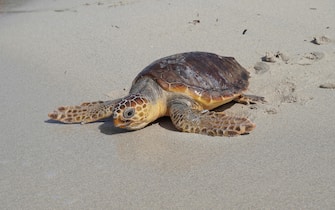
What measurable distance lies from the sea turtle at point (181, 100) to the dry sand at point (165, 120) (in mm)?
86

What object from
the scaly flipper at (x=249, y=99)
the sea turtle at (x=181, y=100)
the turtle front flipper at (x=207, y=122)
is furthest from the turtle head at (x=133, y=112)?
the scaly flipper at (x=249, y=99)

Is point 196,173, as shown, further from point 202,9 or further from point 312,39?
point 202,9

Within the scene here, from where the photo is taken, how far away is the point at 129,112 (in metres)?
2.84

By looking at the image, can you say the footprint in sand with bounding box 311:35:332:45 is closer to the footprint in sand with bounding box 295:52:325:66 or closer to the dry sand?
the dry sand

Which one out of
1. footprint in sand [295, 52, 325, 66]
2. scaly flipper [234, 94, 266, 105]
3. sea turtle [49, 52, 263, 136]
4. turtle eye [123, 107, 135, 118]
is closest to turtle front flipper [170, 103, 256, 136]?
sea turtle [49, 52, 263, 136]

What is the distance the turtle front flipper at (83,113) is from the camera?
3.10 m

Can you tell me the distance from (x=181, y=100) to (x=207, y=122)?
1.17 ft

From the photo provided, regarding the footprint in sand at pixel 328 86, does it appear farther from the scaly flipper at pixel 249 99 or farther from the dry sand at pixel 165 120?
the scaly flipper at pixel 249 99

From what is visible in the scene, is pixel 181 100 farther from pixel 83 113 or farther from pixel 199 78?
pixel 83 113

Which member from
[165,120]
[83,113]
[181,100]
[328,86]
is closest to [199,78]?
[181,100]

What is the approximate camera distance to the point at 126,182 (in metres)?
2.33

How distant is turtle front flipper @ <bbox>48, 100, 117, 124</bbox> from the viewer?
3.10m

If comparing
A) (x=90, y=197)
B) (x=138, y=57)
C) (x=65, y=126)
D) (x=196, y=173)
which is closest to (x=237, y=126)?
(x=196, y=173)

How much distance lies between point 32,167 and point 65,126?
63 centimetres
